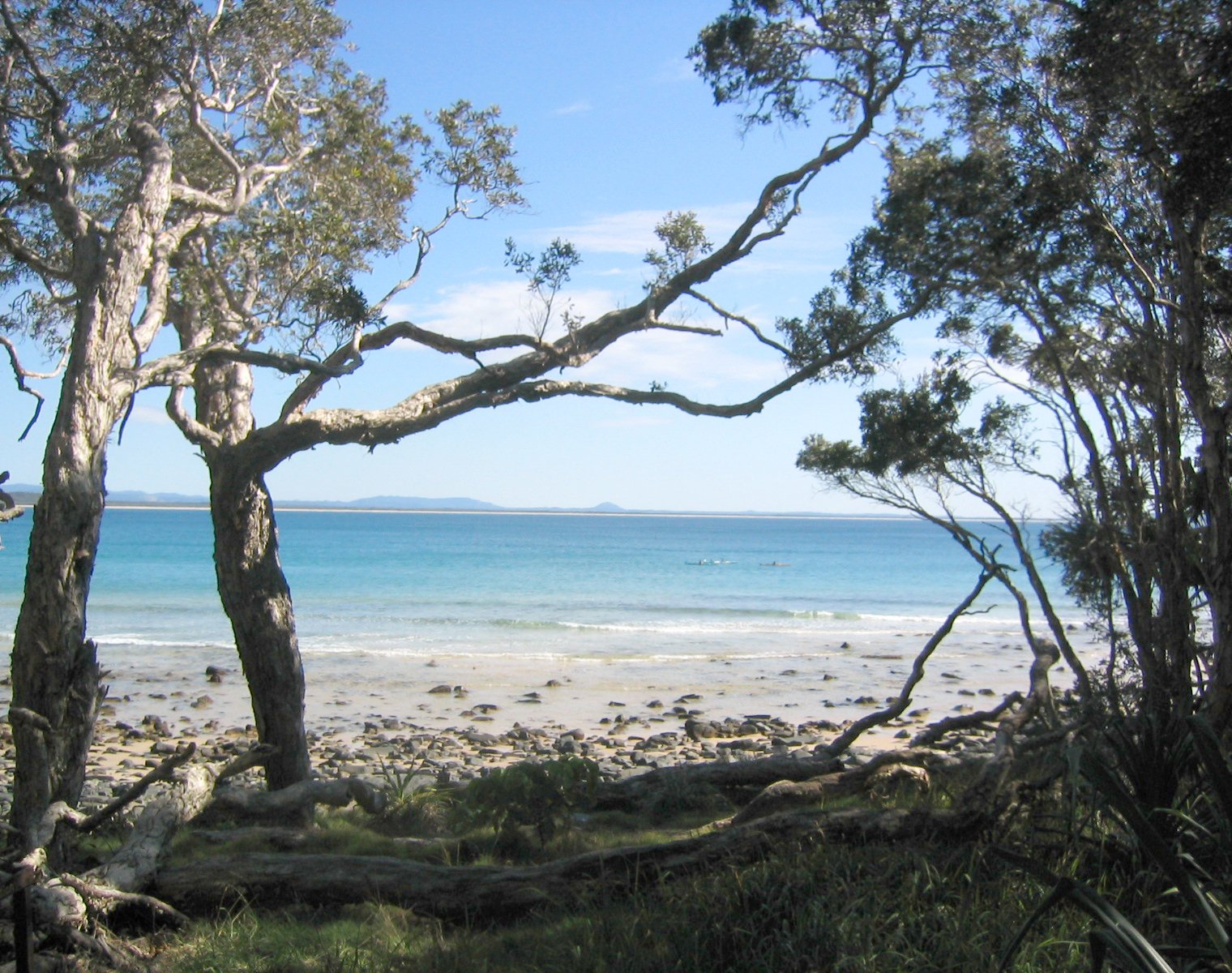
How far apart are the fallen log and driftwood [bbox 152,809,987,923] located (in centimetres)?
297

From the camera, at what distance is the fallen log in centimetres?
831

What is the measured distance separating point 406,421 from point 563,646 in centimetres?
1971

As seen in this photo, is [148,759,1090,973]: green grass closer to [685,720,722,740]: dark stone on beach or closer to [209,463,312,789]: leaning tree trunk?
[209,463,312,789]: leaning tree trunk

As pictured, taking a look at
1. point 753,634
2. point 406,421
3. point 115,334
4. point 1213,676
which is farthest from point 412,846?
point 753,634

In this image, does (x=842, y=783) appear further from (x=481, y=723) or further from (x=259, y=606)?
(x=481, y=723)

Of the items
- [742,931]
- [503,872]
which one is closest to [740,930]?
[742,931]

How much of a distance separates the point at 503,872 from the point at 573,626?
27.4 metres

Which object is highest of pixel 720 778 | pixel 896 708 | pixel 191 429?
pixel 191 429

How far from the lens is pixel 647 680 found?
22031 millimetres

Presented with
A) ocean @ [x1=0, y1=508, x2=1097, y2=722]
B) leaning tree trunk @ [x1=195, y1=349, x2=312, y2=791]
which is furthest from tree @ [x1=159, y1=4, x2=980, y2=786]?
A: ocean @ [x1=0, y1=508, x2=1097, y2=722]

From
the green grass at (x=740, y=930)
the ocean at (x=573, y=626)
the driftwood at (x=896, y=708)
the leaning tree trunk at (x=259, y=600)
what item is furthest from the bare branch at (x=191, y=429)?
the ocean at (x=573, y=626)

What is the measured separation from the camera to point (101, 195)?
11594 millimetres

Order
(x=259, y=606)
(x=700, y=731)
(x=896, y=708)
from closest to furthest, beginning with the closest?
(x=259, y=606) → (x=896, y=708) → (x=700, y=731)

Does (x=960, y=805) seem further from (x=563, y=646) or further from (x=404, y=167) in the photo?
(x=563, y=646)
